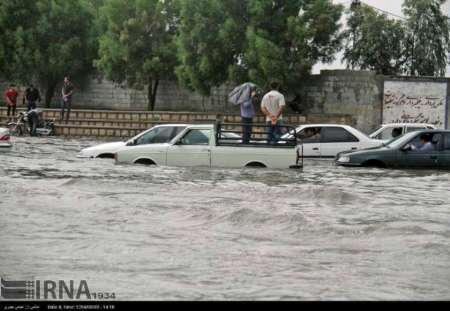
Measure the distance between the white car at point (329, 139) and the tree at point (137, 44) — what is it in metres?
15.6

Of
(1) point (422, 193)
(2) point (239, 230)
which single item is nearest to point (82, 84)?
(1) point (422, 193)

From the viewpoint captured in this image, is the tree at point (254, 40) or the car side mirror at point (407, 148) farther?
the tree at point (254, 40)

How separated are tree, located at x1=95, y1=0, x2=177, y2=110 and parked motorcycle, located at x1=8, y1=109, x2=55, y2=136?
633 centimetres

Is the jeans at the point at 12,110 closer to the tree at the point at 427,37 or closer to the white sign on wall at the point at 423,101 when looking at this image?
the white sign on wall at the point at 423,101

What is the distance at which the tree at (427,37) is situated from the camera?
38375 mm

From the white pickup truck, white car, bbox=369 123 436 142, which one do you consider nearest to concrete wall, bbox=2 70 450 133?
white car, bbox=369 123 436 142

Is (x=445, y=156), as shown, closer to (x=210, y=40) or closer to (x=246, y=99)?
(x=246, y=99)

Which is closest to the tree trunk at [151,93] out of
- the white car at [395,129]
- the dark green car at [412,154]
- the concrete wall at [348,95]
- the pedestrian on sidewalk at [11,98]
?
the pedestrian on sidewalk at [11,98]

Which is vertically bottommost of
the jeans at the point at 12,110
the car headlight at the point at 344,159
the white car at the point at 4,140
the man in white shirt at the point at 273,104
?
the car headlight at the point at 344,159

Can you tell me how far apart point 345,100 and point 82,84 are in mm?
12763

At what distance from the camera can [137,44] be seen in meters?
39.4

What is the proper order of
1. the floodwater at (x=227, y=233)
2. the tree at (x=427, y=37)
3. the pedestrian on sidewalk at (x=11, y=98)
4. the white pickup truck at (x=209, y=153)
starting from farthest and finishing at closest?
the tree at (x=427, y=37) → the pedestrian on sidewalk at (x=11, y=98) → the white pickup truck at (x=209, y=153) → the floodwater at (x=227, y=233)

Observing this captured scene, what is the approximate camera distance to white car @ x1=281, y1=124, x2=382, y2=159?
938 inches

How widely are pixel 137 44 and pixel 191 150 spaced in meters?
20.1
